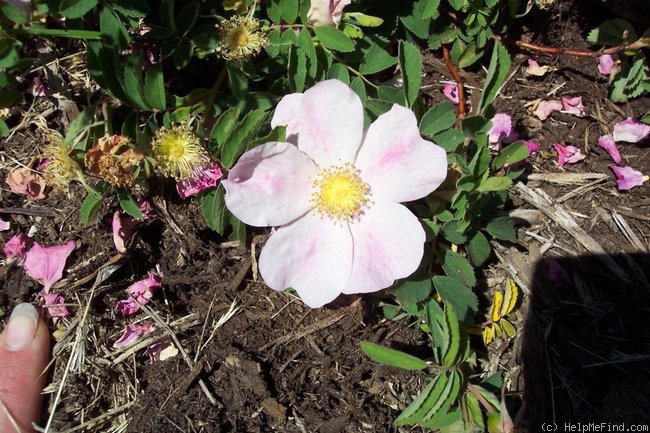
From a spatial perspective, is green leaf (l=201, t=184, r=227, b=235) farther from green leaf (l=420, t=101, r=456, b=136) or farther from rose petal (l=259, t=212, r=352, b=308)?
green leaf (l=420, t=101, r=456, b=136)

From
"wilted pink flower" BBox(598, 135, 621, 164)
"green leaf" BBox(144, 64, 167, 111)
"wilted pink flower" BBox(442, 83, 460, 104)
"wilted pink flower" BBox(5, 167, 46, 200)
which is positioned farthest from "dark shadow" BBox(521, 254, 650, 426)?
"wilted pink flower" BBox(5, 167, 46, 200)

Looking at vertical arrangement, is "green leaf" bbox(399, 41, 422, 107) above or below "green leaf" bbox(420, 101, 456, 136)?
above

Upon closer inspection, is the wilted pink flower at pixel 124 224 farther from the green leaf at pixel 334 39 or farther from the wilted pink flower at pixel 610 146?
the wilted pink flower at pixel 610 146

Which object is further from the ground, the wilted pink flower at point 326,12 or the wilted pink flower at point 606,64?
the wilted pink flower at point 326,12

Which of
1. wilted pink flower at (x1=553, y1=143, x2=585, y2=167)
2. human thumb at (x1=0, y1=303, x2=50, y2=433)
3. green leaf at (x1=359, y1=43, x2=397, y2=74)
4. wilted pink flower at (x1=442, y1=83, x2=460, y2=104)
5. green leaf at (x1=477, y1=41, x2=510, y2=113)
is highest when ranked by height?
green leaf at (x1=477, y1=41, x2=510, y2=113)

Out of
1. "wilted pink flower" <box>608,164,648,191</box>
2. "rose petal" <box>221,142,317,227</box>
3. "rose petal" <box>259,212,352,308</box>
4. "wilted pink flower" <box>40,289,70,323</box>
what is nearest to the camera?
"rose petal" <box>221,142,317,227</box>

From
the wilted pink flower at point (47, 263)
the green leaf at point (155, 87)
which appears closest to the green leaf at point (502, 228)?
the green leaf at point (155, 87)

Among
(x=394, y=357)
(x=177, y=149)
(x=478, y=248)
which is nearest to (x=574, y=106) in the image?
(x=478, y=248)
